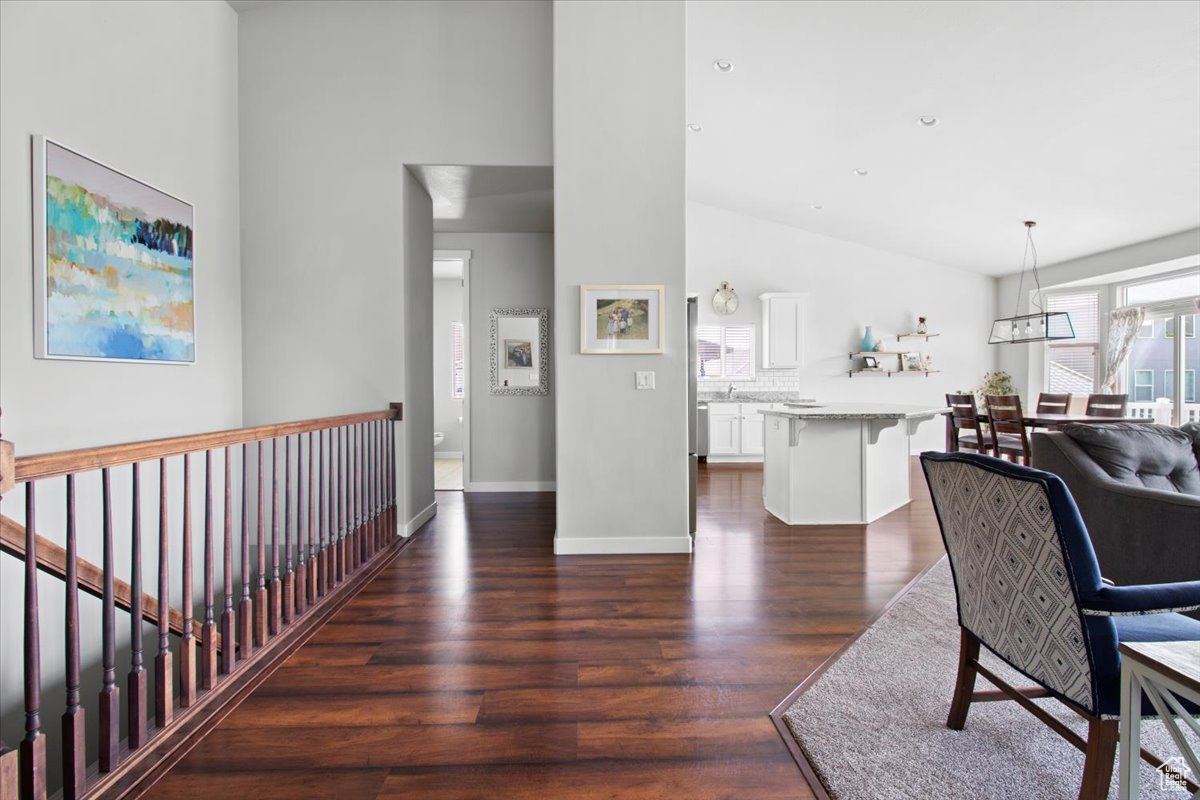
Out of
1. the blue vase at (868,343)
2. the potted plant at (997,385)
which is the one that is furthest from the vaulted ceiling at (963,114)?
the potted plant at (997,385)

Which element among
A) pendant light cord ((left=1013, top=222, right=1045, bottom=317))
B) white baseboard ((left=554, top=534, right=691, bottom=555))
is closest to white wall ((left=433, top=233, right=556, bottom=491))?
white baseboard ((left=554, top=534, right=691, bottom=555))

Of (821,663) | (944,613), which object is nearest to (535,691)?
(821,663)

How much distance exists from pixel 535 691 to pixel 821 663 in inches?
43.8

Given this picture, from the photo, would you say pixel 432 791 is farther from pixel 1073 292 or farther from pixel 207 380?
pixel 1073 292

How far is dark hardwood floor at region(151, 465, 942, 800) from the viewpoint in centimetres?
158

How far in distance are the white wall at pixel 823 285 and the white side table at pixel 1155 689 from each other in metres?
6.85

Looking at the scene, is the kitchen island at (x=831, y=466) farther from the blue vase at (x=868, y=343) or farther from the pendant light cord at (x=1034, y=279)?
the pendant light cord at (x=1034, y=279)

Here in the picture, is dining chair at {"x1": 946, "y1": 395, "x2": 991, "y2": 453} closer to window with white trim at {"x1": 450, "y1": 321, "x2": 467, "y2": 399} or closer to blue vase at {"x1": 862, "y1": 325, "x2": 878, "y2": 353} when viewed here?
blue vase at {"x1": 862, "y1": 325, "x2": 878, "y2": 353}

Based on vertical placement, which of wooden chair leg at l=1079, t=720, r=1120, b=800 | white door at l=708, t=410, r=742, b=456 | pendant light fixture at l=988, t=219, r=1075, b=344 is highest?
pendant light fixture at l=988, t=219, r=1075, b=344

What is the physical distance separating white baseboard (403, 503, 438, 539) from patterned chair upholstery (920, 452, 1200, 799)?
137 inches

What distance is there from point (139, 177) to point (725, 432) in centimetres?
622

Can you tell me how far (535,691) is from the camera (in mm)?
1991

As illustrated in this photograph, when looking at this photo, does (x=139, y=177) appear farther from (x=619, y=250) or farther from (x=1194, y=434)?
(x=1194, y=434)

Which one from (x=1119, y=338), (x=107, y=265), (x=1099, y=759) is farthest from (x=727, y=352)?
(x=1099, y=759)
